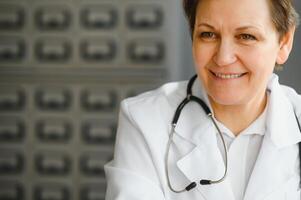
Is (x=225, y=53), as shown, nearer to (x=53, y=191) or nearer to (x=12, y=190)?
(x=53, y=191)

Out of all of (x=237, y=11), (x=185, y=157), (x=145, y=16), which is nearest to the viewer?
(x=237, y=11)

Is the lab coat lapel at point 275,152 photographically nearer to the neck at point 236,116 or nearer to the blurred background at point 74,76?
the neck at point 236,116

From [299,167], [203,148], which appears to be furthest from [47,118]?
[299,167]

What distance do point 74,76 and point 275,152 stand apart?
1.19 metres

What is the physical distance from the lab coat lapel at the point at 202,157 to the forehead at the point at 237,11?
1.03ft

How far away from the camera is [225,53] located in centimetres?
119

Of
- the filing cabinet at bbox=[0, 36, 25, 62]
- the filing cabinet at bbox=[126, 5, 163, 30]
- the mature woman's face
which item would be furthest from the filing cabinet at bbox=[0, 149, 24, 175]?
the mature woman's face

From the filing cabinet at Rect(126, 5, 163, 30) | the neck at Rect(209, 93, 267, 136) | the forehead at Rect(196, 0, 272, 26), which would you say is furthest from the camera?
the filing cabinet at Rect(126, 5, 163, 30)

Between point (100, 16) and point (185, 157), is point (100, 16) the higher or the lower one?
the higher one

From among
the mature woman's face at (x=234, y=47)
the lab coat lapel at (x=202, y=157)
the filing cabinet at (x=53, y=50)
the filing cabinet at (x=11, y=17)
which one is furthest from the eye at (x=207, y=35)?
the filing cabinet at (x=11, y=17)

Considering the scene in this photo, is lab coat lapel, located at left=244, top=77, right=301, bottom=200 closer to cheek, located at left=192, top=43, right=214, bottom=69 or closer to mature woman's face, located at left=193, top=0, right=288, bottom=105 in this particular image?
mature woman's face, located at left=193, top=0, right=288, bottom=105

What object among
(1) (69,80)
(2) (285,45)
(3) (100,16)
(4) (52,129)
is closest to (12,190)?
(4) (52,129)

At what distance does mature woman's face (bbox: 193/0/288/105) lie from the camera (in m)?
1.19

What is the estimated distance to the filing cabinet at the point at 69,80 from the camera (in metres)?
2.26
